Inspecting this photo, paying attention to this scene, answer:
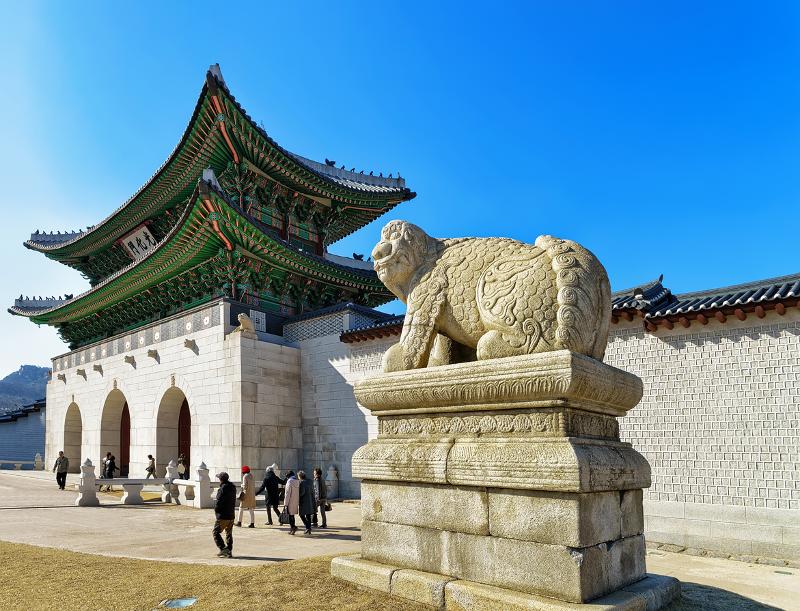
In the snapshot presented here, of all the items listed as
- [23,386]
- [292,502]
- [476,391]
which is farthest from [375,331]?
[23,386]

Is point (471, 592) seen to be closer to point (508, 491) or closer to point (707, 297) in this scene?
point (508, 491)

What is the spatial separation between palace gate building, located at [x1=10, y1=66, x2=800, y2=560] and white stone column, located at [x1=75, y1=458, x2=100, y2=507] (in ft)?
8.91

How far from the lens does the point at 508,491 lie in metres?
3.97

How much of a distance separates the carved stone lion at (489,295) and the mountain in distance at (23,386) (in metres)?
93.2

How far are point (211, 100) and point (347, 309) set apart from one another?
7589 mm

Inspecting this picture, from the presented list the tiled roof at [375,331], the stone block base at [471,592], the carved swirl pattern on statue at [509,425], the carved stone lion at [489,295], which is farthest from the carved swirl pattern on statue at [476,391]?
the tiled roof at [375,331]

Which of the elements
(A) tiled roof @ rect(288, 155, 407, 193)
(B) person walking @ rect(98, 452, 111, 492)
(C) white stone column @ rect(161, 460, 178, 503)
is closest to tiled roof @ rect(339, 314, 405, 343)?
(C) white stone column @ rect(161, 460, 178, 503)

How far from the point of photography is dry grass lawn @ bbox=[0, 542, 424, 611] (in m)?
4.37

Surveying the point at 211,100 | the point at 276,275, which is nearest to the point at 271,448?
the point at 276,275

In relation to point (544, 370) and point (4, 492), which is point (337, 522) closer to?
point (544, 370)

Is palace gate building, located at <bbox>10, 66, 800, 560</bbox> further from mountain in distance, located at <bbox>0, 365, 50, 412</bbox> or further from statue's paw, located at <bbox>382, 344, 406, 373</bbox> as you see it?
mountain in distance, located at <bbox>0, 365, 50, 412</bbox>

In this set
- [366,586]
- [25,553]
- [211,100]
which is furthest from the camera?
[211,100]

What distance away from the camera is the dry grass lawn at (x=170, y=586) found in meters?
4.37

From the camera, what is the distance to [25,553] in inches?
330
